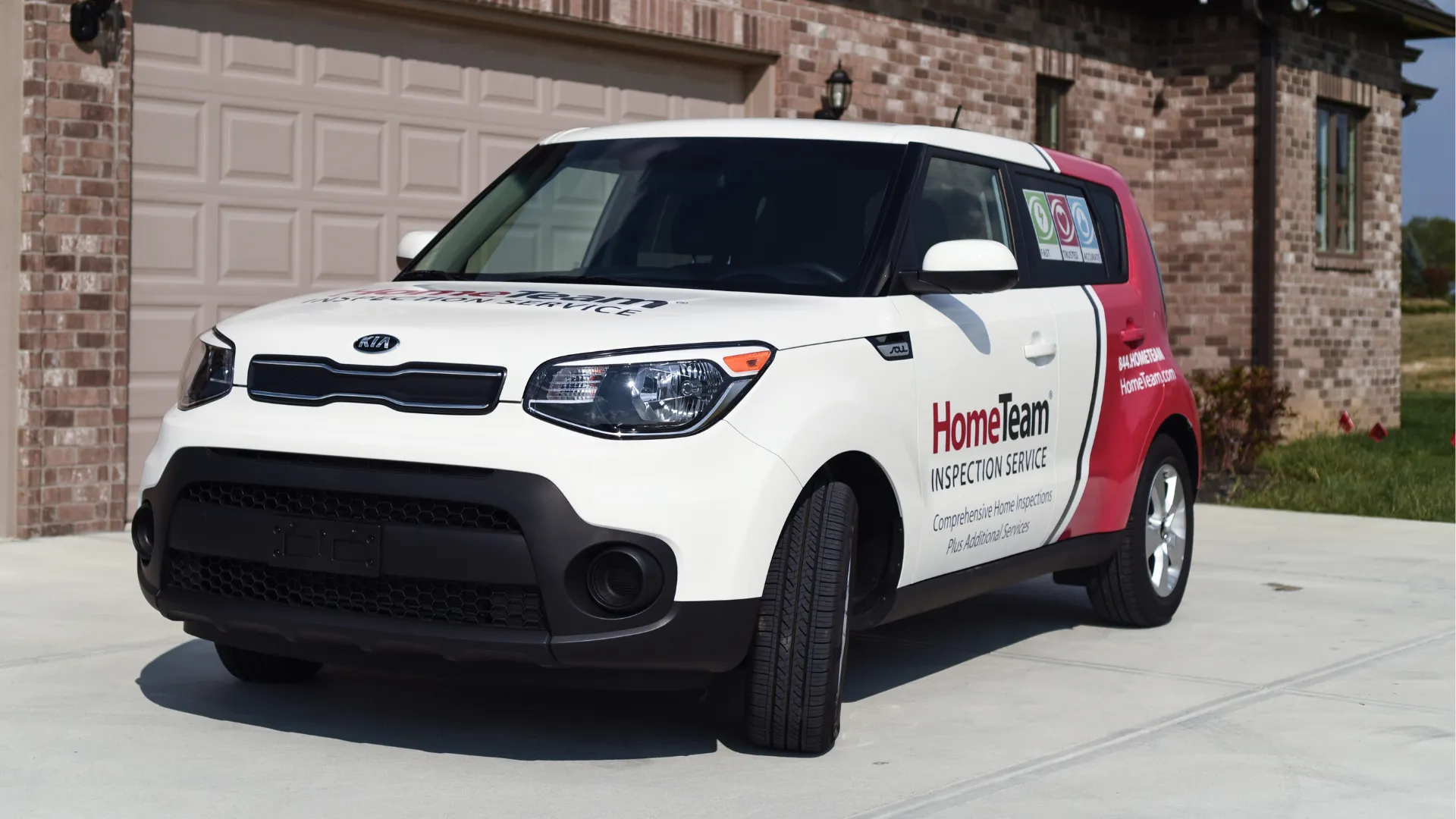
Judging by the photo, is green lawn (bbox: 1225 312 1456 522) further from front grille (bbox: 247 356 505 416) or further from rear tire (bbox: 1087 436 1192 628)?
front grille (bbox: 247 356 505 416)

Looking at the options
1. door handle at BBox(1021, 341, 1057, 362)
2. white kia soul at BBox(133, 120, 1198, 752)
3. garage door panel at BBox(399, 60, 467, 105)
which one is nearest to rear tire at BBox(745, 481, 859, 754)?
white kia soul at BBox(133, 120, 1198, 752)

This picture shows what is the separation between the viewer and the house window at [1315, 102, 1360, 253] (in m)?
18.1

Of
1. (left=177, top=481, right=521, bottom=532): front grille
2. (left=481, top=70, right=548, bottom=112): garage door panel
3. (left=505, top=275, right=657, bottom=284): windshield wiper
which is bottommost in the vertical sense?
(left=177, top=481, right=521, bottom=532): front grille

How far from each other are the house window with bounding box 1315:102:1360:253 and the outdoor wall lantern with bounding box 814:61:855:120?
6744 mm

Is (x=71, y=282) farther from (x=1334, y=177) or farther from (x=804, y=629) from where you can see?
(x=1334, y=177)

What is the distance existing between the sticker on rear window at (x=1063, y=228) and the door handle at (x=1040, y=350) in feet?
1.45

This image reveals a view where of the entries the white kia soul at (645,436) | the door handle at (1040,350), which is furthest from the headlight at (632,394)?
the door handle at (1040,350)

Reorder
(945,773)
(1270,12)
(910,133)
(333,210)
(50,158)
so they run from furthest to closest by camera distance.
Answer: (1270,12) < (333,210) < (50,158) < (910,133) < (945,773)

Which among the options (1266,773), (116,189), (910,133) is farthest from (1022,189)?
(116,189)

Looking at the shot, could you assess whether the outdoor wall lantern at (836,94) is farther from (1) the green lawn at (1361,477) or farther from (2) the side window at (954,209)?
(2) the side window at (954,209)

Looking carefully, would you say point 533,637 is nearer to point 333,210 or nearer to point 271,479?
point 271,479

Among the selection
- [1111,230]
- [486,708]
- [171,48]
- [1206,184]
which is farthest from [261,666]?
[1206,184]

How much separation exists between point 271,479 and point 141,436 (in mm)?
5160

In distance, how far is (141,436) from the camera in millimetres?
9453
